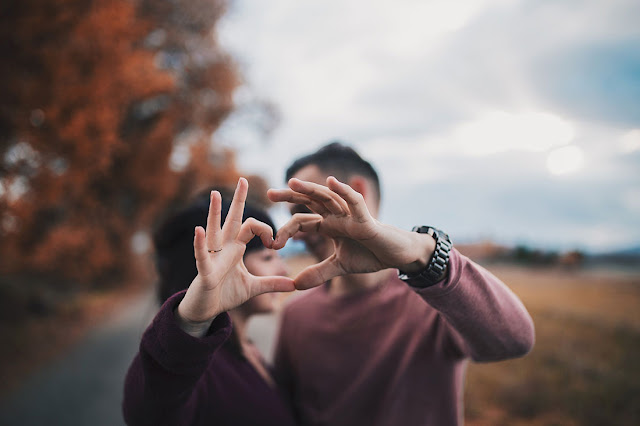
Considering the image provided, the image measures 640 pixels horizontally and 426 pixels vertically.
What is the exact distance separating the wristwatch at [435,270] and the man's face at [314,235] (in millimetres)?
650

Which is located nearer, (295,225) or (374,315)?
(295,225)

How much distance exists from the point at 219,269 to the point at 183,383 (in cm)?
42

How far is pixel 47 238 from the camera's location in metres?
7.33

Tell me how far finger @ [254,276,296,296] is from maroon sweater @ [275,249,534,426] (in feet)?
1.58

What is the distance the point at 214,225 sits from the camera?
1.13m

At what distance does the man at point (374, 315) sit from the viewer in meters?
1.28

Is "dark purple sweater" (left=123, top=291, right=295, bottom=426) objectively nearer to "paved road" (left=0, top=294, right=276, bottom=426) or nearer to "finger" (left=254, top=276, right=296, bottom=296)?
"finger" (left=254, top=276, right=296, bottom=296)

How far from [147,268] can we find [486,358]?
21131mm

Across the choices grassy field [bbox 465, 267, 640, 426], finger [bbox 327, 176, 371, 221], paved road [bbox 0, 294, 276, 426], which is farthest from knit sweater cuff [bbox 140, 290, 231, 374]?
grassy field [bbox 465, 267, 640, 426]

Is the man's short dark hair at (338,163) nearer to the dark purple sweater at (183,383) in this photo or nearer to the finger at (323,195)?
the finger at (323,195)

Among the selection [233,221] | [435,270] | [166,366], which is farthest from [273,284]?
[435,270]

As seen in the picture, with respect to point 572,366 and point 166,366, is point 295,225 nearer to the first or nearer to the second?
point 166,366

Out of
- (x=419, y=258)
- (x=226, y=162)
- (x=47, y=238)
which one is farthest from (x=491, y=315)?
(x=226, y=162)

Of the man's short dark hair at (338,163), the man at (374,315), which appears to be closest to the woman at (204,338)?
the man at (374,315)
